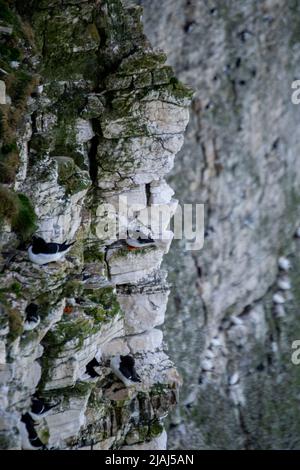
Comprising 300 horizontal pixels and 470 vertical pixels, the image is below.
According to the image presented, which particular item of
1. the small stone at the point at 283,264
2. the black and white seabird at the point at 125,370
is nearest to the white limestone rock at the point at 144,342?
the black and white seabird at the point at 125,370

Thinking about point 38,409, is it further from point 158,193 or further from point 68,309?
point 158,193

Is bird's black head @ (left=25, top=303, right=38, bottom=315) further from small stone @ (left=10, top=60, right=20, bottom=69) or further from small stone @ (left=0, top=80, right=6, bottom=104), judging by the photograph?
small stone @ (left=10, top=60, right=20, bottom=69)

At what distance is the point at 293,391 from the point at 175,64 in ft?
49.9

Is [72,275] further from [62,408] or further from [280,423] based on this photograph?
[280,423]

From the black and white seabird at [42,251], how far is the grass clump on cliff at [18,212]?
0.41 m

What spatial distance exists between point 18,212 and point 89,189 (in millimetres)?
3459

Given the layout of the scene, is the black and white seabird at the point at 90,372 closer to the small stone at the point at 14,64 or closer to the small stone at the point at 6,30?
the small stone at the point at 14,64

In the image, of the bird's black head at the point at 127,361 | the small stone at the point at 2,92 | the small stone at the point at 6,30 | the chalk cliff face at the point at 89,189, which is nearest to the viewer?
the chalk cliff face at the point at 89,189

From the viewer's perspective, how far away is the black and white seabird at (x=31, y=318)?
13.6 m

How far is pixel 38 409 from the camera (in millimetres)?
14086

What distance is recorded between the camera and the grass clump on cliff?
1462cm

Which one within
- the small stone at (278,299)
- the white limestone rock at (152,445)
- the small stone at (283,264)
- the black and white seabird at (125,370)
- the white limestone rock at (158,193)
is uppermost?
the white limestone rock at (158,193)

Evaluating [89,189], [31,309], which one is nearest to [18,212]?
[31,309]

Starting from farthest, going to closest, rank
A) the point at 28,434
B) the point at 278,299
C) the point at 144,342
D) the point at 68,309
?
the point at 278,299 → the point at 144,342 → the point at 68,309 → the point at 28,434
